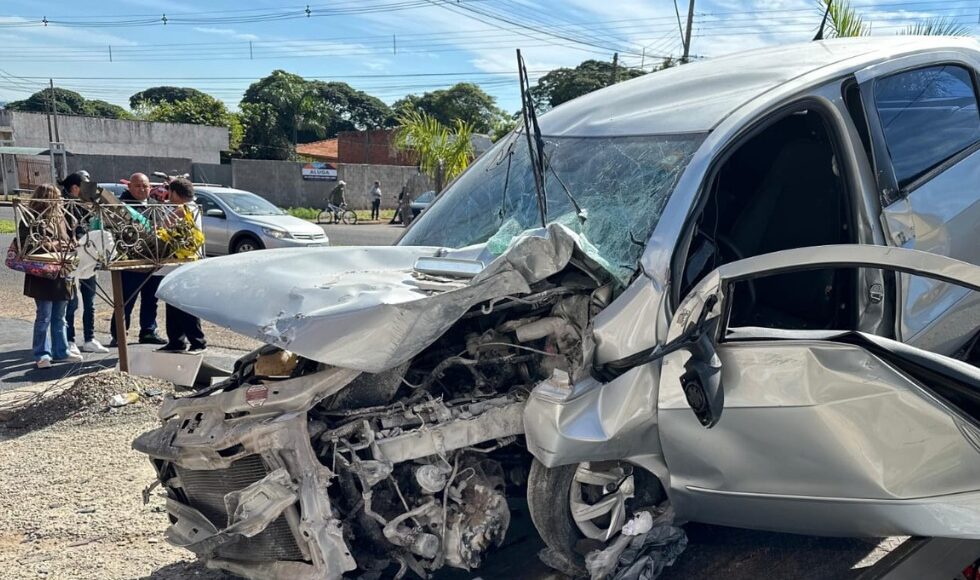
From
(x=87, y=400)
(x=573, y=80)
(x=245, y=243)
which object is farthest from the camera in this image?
(x=573, y=80)

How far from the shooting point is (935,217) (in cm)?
358

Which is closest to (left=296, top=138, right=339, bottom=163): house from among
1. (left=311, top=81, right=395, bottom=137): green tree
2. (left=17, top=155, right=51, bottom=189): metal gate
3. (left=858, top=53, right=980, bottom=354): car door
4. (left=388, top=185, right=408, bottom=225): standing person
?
(left=311, top=81, right=395, bottom=137): green tree

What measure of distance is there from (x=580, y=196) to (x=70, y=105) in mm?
95388

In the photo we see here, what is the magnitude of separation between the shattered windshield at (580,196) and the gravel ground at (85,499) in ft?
6.88

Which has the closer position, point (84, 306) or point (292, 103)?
point (84, 306)

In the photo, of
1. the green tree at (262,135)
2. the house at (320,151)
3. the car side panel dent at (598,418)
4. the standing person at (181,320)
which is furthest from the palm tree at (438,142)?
the green tree at (262,135)

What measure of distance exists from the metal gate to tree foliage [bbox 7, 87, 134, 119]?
1556 inches

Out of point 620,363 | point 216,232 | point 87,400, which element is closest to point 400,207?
point 216,232

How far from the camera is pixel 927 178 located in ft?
11.9

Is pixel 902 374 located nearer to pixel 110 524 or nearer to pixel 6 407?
pixel 110 524

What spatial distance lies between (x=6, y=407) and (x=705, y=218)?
220 inches

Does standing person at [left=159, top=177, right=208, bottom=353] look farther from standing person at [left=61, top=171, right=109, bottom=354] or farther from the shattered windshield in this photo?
the shattered windshield

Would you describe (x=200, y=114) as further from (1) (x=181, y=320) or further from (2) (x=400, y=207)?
(1) (x=181, y=320)

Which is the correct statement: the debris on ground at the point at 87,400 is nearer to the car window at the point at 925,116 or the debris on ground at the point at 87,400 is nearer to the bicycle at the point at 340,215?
the car window at the point at 925,116
